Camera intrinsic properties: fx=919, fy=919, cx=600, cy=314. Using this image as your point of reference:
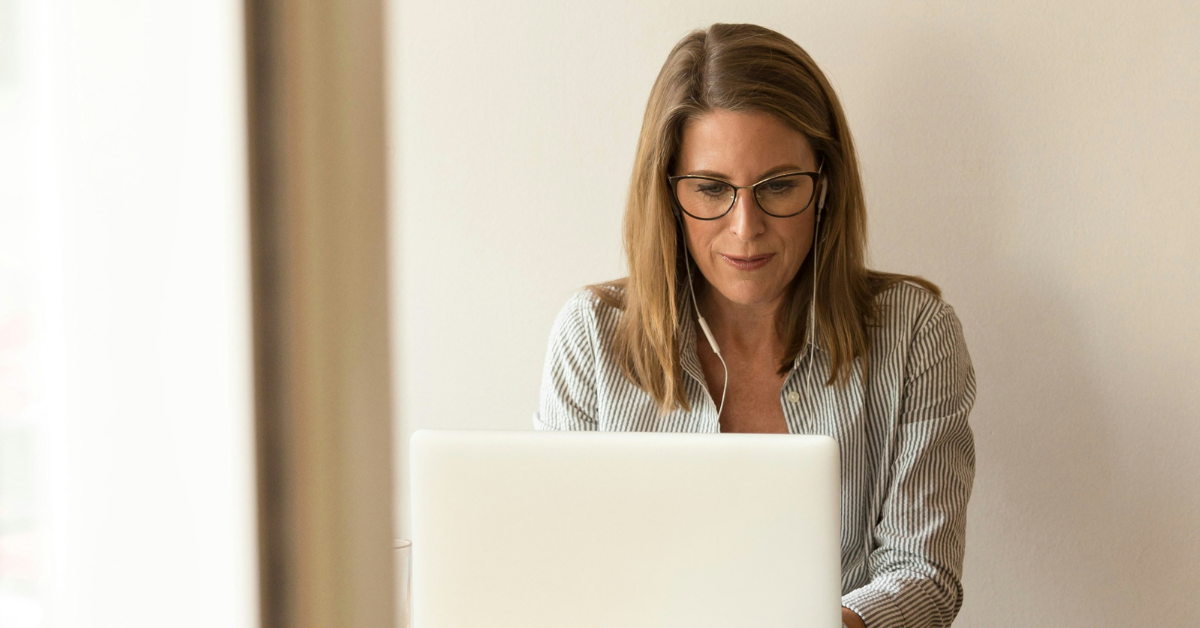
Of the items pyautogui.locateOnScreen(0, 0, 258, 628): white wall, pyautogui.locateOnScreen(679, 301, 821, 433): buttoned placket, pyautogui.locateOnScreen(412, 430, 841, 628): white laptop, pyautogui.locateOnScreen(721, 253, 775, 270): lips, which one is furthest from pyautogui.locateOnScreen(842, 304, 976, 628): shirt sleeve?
pyautogui.locateOnScreen(0, 0, 258, 628): white wall

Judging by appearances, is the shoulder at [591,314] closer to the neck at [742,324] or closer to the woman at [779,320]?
the woman at [779,320]

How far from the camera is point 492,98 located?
158 centimetres

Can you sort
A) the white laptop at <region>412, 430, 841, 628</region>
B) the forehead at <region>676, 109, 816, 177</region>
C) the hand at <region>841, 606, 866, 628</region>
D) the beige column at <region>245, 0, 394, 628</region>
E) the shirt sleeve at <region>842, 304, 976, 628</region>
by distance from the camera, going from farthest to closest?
the forehead at <region>676, 109, 816, 177</region>, the shirt sleeve at <region>842, 304, 976, 628</region>, the hand at <region>841, 606, 866, 628</region>, the white laptop at <region>412, 430, 841, 628</region>, the beige column at <region>245, 0, 394, 628</region>

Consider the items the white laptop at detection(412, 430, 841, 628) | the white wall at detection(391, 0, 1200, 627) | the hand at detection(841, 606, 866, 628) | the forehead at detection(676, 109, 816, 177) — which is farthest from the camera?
the white wall at detection(391, 0, 1200, 627)

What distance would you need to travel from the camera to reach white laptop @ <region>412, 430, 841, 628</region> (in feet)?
2.30

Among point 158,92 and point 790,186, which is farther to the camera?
point 790,186

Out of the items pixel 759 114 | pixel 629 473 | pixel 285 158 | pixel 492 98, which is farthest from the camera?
pixel 492 98

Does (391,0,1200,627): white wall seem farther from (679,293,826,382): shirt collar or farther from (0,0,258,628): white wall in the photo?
(0,0,258,628): white wall

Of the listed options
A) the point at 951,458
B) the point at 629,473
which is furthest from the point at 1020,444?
the point at 629,473

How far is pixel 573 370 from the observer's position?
54.7 inches

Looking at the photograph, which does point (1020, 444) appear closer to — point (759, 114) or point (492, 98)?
point (759, 114)

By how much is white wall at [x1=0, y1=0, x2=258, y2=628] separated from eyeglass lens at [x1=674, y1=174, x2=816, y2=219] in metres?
1.16

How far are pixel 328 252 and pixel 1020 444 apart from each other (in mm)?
1505

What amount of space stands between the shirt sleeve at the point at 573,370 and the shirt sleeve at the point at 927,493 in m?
0.44
